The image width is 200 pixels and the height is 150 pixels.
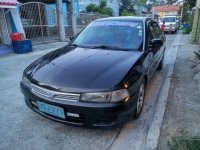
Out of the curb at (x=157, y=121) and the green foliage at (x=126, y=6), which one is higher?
the green foliage at (x=126, y=6)

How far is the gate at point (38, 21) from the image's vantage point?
1171cm

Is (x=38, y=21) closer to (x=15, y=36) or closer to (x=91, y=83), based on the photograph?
(x=15, y=36)

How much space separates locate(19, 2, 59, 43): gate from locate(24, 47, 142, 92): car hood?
9.21 metres

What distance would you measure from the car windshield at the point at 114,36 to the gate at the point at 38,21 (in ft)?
28.1

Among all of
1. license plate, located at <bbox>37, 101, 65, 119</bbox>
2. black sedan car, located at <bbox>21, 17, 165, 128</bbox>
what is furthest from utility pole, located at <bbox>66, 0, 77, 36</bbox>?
license plate, located at <bbox>37, 101, 65, 119</bbox>

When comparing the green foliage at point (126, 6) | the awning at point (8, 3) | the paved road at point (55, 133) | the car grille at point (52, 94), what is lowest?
the paved road at point (55, 133)

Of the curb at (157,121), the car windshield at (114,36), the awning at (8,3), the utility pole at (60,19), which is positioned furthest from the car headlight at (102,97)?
the utility pole at (60,19)

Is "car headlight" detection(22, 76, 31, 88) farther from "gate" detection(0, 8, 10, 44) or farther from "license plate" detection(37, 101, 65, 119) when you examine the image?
"gate" detection(0, 8, 10, 44)

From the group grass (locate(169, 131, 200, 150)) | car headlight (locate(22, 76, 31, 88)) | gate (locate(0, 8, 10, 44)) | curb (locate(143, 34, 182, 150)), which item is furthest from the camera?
gate (locate(0, 8, 10, 44))

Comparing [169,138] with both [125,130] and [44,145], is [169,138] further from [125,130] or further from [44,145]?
[44,145]

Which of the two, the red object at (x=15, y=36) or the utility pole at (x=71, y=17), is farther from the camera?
the utility pole at (x=71, y=17)

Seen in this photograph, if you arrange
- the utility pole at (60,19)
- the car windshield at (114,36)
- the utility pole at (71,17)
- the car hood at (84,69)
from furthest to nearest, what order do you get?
the utility pole at (71,17), the utility pole at (60,19), the car windshield at (114,36), the car hood at (84,69)

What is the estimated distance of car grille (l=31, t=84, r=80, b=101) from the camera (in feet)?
8.33

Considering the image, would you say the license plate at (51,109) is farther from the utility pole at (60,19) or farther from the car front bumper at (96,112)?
the utility pole at (60,19)
